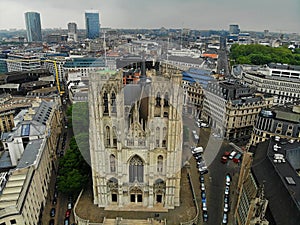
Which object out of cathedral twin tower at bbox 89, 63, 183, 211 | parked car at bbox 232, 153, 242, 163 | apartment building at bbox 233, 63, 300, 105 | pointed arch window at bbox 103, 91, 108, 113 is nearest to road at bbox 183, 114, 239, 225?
parked car at bbox 232, 153, 242, 163

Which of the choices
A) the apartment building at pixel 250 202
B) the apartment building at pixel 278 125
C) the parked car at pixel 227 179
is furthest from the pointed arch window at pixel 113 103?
the apartment building at pixel 278 125

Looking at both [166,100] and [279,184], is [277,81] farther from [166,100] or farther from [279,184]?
[166,100]

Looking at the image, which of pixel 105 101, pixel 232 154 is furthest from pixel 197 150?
pixel 105 101

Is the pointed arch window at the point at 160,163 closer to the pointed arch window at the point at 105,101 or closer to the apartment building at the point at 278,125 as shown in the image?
the pointed arch window at the point at 105,101

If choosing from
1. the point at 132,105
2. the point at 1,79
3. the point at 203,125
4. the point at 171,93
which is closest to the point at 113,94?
the point at 132,105

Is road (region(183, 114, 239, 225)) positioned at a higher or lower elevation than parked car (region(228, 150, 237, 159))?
lower

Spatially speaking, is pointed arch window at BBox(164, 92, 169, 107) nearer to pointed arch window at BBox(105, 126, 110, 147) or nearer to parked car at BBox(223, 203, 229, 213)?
pointed arch window at BBox(105, 126, 110, 147)

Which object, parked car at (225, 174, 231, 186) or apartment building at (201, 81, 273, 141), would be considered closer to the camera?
parked car at (225, 174, 231, 186)
